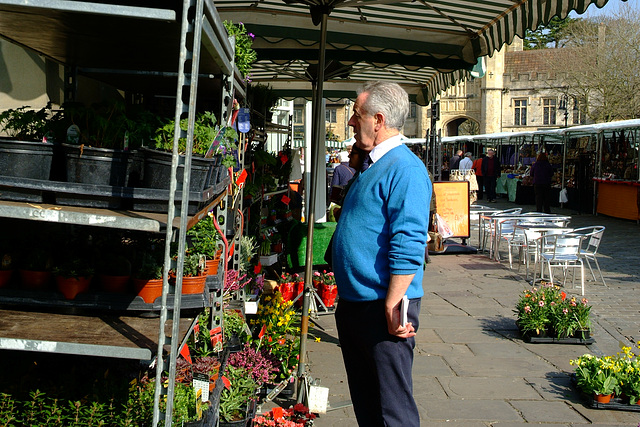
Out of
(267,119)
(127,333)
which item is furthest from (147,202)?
(267,119)

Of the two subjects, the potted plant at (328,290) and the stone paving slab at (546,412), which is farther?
the potted plant at (328,290)

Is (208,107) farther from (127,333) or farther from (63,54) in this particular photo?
(127,333)

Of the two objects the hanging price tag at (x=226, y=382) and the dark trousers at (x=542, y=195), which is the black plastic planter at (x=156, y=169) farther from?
the dark trousers at (x=542, y=195)

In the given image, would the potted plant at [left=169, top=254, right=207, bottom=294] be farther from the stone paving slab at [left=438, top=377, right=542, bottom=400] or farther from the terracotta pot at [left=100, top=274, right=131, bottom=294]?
the stone paving slab at [left=438, top=377, right=542, bottom=400]

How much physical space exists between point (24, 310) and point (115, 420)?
2.06 feet

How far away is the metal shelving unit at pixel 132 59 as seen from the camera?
2.23m

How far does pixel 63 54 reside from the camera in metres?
3.41

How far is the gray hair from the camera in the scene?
2.94m

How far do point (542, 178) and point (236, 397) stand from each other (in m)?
16.0

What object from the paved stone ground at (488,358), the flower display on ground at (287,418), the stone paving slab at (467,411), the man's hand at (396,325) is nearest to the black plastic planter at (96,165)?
the man's hand at (396,325)

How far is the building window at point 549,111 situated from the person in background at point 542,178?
44496 mm

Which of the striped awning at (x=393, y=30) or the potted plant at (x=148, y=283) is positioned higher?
the striped awning at (x=393, y=30)

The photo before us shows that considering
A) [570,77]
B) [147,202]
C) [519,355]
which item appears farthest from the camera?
[570,77]

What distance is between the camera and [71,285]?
285cm
